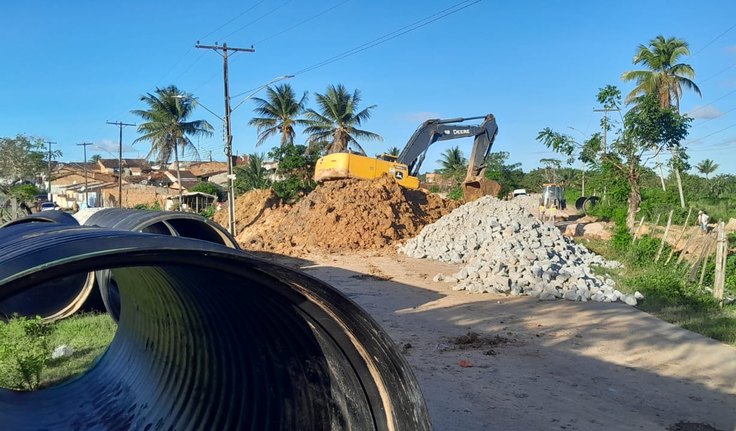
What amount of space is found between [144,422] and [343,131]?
39.2 m

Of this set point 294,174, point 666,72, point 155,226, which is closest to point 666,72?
point 666,72

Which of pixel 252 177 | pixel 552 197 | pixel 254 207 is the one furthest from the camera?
pixel 252 177

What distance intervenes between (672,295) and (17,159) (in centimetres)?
6313

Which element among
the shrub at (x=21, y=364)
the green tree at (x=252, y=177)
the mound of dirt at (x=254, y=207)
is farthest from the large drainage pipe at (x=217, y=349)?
the green tree at (x=252, y=177)

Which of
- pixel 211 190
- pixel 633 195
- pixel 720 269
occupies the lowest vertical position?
pixel 720 269

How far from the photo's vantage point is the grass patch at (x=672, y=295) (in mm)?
9211

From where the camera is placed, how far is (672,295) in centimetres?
1159

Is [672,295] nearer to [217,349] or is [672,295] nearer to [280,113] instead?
[217,349]

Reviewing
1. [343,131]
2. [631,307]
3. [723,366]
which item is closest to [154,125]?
[343,131]

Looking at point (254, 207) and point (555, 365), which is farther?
point (254, 207)

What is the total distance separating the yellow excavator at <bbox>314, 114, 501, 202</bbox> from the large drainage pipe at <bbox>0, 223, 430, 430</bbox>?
18.2 m

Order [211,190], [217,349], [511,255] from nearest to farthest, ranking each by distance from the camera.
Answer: [217,349]
[511,255]
[211,190]

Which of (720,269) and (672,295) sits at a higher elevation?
(720,269)

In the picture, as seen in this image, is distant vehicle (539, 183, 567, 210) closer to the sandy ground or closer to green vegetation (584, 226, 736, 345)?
green vegetation (584, 226, 736, 345)
